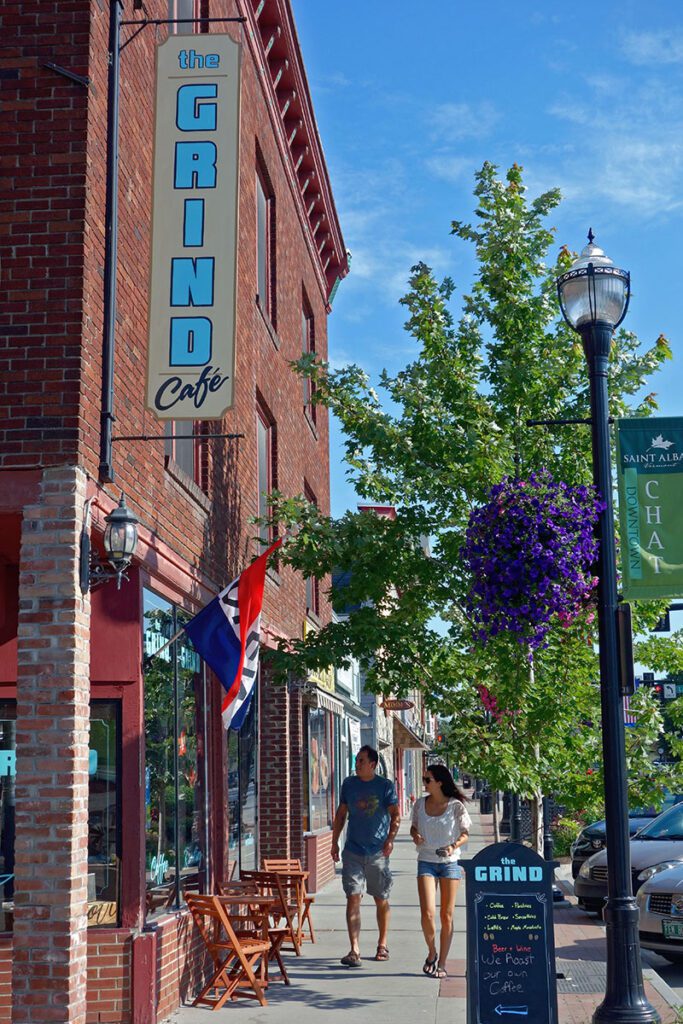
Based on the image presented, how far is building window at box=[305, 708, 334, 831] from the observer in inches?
704

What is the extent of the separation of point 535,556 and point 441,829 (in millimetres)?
3483

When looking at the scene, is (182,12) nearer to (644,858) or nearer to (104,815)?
(104,815)

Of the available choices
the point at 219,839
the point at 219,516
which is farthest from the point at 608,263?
the point at 219,839

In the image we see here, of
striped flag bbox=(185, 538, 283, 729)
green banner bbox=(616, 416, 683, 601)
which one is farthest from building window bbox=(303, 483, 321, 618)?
green banner bbox=(616, 416, 683, 601)

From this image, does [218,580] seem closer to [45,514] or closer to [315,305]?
[45,514]

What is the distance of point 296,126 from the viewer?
18.2 m

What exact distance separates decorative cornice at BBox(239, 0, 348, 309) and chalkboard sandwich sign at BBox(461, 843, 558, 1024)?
427 inches

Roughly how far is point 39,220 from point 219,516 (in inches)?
192

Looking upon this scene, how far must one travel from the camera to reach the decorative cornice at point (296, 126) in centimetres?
1580

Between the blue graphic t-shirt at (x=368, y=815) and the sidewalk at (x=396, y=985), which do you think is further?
the blue graphic t-shirt at (x=368, y=815)

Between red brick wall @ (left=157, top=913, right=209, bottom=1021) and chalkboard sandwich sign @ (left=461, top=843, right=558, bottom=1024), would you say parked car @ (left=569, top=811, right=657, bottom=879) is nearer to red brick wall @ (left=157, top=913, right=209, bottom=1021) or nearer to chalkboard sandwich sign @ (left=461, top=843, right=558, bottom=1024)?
red brick wall @ (left=157, top=913, right=209, bottom=1021)

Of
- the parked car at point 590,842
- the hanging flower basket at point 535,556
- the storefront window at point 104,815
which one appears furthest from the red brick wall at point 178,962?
the parked car at point 590,842

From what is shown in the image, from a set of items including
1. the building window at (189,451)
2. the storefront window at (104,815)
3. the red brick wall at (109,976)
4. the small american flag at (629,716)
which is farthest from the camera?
the small american flag at (629,716)

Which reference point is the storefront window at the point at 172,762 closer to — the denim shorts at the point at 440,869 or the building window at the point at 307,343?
the denim shorts at the point at 440,869
